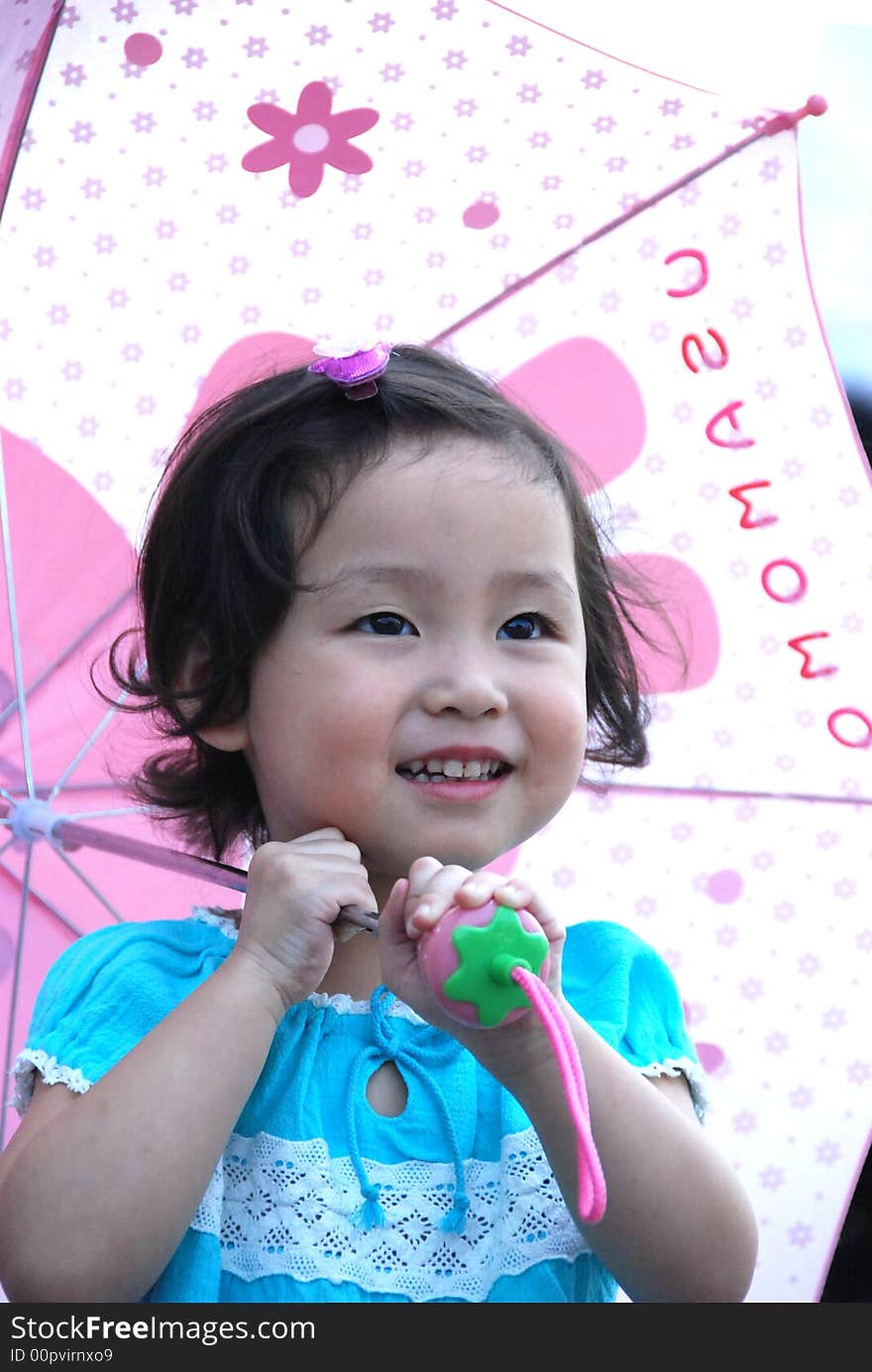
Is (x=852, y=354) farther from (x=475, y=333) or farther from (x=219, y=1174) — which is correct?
(x=219, y=1174)

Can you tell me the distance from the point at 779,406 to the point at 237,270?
59cm

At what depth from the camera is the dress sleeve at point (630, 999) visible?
1.37 m

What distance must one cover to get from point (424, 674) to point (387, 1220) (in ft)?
1.45

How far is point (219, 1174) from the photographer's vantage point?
1289mm

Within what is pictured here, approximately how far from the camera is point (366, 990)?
138cm

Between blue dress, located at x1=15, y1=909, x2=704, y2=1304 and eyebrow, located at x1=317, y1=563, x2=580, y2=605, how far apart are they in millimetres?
359

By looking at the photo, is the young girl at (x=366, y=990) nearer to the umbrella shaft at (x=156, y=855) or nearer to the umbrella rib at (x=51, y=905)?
the umbrella shaft at (x=156, y=855)

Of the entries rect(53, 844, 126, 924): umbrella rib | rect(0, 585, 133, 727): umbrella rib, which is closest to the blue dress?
rect(53, 844, 126, 924): umbrella rib

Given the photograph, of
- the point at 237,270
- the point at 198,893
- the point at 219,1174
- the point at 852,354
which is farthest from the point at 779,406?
the point at 219,1174

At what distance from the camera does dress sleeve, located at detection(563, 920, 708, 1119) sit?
4.50 feet

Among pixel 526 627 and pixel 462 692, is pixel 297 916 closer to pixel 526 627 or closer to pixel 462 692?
pixel 462 692

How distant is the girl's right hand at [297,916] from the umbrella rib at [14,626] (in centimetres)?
46

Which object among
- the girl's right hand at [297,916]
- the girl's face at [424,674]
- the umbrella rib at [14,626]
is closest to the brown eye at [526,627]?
the girl's face at [424,674]

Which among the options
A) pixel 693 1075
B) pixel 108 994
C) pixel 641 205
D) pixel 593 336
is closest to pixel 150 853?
pixel 108 994
